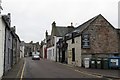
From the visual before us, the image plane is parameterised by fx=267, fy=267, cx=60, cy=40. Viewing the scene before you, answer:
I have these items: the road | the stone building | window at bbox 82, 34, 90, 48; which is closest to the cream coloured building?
the stone building

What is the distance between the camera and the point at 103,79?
19.7 metres

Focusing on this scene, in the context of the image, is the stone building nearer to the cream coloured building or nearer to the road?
the cream coloured building

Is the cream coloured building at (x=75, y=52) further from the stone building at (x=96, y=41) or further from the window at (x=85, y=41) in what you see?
the window at (x=85, y=41)

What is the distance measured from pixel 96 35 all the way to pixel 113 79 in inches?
757

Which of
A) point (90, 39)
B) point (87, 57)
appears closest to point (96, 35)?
point (90, 39)

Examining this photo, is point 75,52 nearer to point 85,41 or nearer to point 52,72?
point 85,41

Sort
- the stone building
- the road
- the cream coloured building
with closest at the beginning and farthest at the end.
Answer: the road, the stone building, the cream coloured building

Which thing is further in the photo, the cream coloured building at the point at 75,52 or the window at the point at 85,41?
the cream coloured building at the point at 75,52

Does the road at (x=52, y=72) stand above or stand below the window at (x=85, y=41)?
below

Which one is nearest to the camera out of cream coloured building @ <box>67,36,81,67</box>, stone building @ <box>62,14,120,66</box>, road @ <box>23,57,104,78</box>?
road @ <box>23,57,104,78</box>

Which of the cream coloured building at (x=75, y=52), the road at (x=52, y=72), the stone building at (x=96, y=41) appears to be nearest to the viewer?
the road at (x=52, y=72)

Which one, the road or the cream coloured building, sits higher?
the cream coloured building

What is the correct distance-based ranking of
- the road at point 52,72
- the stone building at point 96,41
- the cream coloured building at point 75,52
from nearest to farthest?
the road at point 52,72
the stone building at point 96,41
the cream coloured building at point 75,52

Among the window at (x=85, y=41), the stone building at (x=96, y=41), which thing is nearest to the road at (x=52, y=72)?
the stone building at (x=96, y=41)
